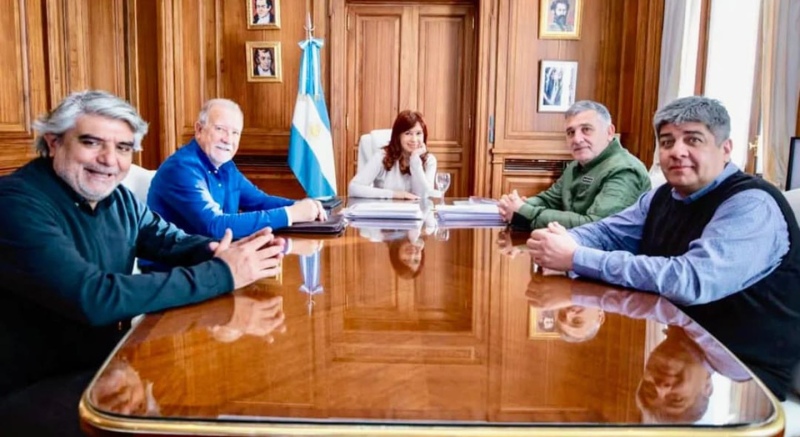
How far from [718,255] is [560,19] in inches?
166

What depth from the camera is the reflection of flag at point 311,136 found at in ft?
15.8

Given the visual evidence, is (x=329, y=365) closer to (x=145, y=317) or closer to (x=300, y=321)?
(x=300, y=321)

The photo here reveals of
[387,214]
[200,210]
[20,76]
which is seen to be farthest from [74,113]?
[20,76]

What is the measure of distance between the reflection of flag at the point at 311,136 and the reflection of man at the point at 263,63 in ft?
1.40

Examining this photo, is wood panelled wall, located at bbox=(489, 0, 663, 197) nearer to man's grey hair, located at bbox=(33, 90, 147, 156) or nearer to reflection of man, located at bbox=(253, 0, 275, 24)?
reflection of man, located at bbox=(253, 0, 275, 24)

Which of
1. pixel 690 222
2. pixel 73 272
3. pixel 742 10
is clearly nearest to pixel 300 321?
pixel 73 272

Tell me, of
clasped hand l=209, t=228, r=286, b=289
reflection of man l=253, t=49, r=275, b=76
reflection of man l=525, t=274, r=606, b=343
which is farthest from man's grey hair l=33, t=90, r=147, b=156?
reflection of man l=253, t=49, r=275, b=76

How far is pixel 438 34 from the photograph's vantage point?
5.30 meters

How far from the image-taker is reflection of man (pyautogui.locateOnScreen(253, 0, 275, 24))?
17.1 feet

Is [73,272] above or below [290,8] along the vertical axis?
below

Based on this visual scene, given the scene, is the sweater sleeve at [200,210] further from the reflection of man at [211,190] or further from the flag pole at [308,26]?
the flag pole at [308,26]

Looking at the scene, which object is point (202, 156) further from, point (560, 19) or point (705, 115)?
point (560, 19)

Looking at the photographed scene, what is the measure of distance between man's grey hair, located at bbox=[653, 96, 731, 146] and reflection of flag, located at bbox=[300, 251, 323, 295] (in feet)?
3.04

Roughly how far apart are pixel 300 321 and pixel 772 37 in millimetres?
3046
